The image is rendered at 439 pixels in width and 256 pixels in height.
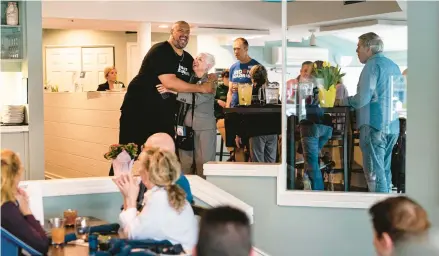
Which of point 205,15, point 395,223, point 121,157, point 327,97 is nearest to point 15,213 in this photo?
point 121,157

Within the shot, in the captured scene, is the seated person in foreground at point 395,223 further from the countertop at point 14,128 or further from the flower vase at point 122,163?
the countertop at point 14,128

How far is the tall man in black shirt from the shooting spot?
5363 millimetres

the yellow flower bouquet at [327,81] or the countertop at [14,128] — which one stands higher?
the yellow flower bouquet at [327,81]

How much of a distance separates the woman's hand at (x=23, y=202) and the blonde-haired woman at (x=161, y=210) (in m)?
0.41

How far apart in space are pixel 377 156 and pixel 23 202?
289 cm

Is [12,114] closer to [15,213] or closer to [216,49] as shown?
[15,213]

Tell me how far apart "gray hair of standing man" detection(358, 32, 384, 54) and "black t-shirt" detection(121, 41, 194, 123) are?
1359 mm

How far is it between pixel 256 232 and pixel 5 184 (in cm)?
250

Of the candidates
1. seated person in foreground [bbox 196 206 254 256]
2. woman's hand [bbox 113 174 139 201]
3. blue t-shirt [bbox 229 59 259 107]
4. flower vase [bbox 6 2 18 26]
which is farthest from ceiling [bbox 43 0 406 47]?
seated person in foreground [bbox 196 206 254 256]

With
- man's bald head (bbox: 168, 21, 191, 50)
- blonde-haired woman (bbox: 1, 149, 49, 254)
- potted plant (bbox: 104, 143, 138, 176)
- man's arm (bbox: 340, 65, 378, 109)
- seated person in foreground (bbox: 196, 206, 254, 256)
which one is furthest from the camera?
man's bald head (bbox: 168, 21, 191, 50)

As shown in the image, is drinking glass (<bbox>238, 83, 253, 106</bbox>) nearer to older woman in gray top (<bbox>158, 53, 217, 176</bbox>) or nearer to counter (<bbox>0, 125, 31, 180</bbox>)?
older woman in gray top (<bbox>158, 53, 217, 176</bbox>)

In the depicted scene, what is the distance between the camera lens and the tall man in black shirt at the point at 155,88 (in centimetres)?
536

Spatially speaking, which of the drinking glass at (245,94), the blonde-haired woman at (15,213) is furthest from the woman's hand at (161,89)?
the blonde-haired woman at (15,213)

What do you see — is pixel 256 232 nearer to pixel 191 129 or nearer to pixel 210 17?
pixel 191 129
